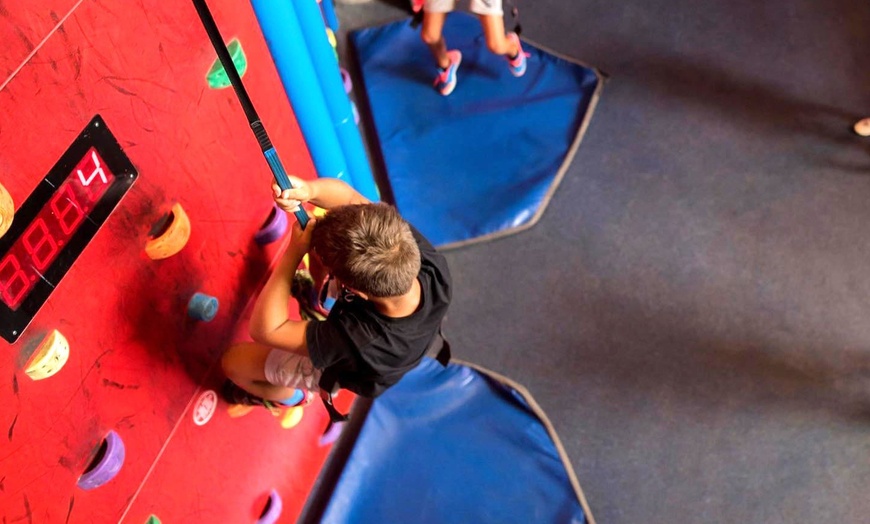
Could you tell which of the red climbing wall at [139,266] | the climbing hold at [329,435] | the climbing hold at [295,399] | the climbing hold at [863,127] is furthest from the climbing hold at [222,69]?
the climbing hold at [863,127]

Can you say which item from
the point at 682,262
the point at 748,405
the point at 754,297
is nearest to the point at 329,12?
the point at 682,262

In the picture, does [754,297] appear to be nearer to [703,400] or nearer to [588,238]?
[703,400]

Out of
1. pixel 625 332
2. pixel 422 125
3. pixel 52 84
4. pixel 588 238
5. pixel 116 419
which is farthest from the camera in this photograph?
pixel 422 125

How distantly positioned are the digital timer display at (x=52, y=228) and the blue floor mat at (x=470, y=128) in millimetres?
1531

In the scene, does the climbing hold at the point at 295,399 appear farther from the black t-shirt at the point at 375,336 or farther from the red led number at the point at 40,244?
the red led number at the point at 40,244

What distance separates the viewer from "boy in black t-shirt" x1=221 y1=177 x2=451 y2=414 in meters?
1.24

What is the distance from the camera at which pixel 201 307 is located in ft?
4.40

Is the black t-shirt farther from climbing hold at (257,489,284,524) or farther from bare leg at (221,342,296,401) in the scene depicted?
climbing hold at (257,489,284,524)

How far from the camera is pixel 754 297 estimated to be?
2289mm

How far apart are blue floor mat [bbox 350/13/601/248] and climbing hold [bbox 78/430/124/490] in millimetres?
1475

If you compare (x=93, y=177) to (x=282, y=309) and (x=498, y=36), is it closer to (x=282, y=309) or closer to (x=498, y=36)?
(x=282, y=309)

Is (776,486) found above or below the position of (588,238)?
below

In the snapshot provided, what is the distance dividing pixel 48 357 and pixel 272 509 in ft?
3.09

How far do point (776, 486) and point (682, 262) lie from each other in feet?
2.59
